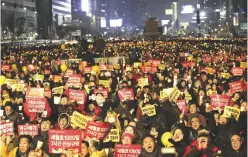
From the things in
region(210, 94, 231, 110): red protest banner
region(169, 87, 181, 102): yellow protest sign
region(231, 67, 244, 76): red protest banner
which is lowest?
region(210, 94, 231, 110): red protest banner

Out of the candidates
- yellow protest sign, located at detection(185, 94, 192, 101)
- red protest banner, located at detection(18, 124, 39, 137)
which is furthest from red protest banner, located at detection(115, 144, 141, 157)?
yellow protest sign, located at detection(185, 94, 192, 101)

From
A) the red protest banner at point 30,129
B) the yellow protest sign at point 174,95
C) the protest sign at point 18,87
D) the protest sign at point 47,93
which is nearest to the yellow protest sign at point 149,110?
the yellow protest sign at point 174,95

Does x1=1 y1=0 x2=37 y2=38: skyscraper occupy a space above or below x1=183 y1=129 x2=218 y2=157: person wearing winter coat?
above

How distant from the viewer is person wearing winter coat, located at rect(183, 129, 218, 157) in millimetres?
7277

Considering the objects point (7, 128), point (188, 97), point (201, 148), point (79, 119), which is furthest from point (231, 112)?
point (7, 128)

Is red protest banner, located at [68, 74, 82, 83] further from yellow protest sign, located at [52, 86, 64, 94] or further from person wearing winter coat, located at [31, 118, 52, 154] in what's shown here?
person wearing winter coat, located at [31, 118, 52, 154]

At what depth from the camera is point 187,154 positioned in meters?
7.31

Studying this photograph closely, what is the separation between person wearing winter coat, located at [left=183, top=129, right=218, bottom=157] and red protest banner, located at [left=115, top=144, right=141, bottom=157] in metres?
0.71

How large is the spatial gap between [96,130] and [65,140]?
3.20 ft

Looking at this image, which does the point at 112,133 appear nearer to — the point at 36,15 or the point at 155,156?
the point at 155,156

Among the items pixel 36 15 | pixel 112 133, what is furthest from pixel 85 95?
pixel 36 15

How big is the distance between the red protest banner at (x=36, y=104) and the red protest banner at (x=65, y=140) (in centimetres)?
344

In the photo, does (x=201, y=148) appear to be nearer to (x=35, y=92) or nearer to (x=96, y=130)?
(x=96, y=130)

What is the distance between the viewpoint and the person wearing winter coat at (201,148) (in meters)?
7.28
